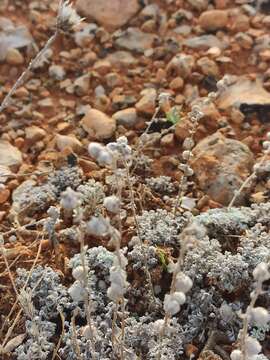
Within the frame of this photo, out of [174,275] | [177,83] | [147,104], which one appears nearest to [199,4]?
[177,83]

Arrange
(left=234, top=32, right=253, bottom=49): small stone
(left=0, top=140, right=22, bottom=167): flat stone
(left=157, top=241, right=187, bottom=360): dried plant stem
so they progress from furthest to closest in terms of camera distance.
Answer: (left=234, top=32, right=253, bottom=49): small stone < (left=0, top=140, right=22, bottom=167): flat stone < (left=157, top=241, right=187, bottom=360): dried plant stem

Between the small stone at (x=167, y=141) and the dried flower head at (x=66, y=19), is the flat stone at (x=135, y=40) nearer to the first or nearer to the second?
the small stone at (x=167, y=141)

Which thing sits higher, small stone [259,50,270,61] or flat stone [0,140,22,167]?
small stone [259,50,270,61]

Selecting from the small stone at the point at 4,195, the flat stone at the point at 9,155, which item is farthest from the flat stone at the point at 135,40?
the small stone at the point at 4,195

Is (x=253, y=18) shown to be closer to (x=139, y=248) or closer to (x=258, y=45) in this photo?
(x=258, y=45)

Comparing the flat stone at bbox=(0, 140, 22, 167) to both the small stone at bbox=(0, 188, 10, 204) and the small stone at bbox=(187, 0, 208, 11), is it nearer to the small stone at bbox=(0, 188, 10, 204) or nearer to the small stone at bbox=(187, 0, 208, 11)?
the small stone at bbox=(0, 188, 10, 204)

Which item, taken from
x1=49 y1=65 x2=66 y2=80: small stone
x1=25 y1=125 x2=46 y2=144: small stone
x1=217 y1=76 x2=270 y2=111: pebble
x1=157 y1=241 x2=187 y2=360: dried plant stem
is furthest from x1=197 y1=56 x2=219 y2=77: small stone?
x1=157 y1=241 x2=187 y2=360: dried plant stem

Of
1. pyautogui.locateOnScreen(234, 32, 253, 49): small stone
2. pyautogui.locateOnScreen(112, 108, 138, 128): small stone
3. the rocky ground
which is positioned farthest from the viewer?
pyautogui.locateOnScreen(234, 32, 253, 49): small stone
